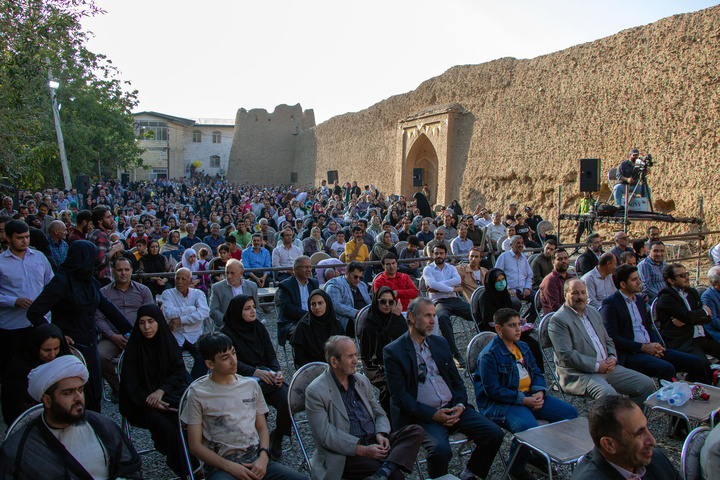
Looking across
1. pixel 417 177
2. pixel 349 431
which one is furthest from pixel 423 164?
pixel 349 431

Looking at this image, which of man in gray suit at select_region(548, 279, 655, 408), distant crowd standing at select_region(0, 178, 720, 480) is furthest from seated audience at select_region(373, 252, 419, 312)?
man in gray suit at select_region(548, 279, 655, 408)

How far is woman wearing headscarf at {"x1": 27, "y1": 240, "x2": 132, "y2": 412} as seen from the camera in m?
3.89

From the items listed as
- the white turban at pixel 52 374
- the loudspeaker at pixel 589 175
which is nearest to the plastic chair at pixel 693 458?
the white turban at pixel 52 374

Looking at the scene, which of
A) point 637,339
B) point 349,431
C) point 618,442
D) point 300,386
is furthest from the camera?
point 637,339

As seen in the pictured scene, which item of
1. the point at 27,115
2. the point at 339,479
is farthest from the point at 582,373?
the point at 27,115

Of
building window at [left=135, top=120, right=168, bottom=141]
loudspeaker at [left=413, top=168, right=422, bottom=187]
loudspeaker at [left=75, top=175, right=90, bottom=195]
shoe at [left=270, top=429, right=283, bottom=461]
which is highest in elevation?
building window at [left=135, top=120, right=168, bottom=141]

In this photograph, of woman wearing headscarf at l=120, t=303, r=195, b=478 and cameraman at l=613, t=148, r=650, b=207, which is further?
cameraman at l=613, t=148, r=650, b=207

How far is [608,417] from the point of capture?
2.33 meters

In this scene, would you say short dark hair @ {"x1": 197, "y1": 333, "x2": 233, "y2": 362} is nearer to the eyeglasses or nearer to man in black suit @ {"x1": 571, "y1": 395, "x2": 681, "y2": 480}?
the eyeglasses

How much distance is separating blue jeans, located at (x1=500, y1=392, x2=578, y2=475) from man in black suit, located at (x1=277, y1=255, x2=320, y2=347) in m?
2.30

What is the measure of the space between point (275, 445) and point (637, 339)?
3.40 m

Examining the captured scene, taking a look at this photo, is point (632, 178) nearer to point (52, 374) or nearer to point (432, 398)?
point (432, 398)

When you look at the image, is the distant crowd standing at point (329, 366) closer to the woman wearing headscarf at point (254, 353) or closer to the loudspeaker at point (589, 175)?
the woman wearing headscarf at point (254, 353)

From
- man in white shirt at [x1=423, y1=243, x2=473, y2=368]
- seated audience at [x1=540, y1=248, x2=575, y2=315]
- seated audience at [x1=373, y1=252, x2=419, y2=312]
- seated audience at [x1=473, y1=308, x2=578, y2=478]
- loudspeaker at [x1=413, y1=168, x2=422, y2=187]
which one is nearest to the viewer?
seated audience at [x1=473, y1=308, x2=578, y2=478]
